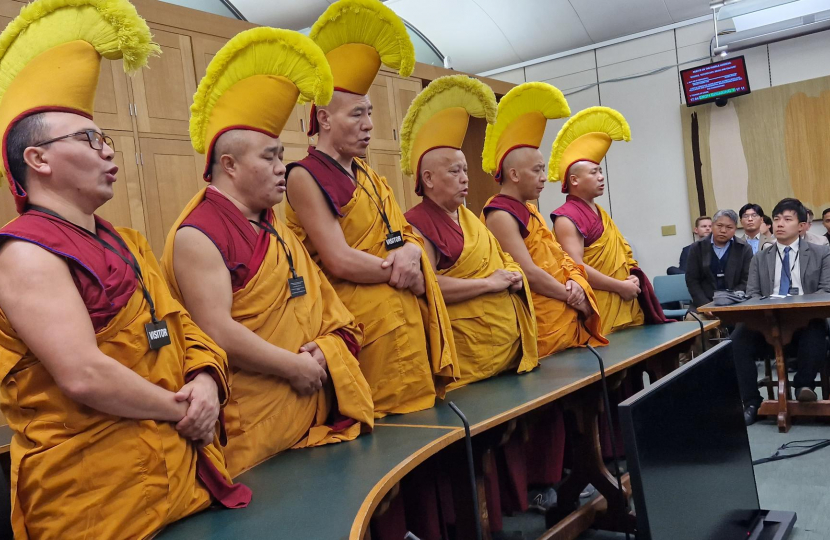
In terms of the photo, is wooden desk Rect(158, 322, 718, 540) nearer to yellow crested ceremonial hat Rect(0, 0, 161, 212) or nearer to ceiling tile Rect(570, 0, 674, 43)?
yellow crested ceremonial hat Rect(0, 0, 161, 212)

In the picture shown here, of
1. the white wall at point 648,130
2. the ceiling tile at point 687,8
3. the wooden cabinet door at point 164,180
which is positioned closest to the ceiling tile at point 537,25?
the white wall at point 648,130

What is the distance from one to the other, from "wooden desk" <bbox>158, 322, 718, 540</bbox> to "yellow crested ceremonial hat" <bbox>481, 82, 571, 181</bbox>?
3.53ft

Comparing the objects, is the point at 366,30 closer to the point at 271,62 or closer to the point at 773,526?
the point at 271,62

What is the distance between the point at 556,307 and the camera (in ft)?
10.9

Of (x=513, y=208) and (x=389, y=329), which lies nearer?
(x=389, y=329)

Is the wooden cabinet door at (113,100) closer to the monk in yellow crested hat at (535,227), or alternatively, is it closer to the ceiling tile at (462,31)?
the monk in yellow crested hat at (535,227)

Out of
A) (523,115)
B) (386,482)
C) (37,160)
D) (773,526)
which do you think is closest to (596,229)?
(523,115)

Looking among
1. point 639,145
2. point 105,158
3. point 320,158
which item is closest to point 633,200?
point 639,145

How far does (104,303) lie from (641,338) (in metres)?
2.59

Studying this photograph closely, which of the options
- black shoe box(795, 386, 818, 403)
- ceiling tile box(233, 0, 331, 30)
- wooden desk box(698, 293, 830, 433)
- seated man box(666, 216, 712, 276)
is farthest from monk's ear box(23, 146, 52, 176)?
seated man box(666, 216, 712, 276)

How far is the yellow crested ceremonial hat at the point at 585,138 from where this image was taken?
156 inches

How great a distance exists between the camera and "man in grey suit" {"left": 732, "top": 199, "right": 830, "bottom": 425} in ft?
14.9

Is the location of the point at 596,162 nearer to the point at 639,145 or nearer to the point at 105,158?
the point at 105,158

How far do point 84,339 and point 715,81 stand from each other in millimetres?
7381
